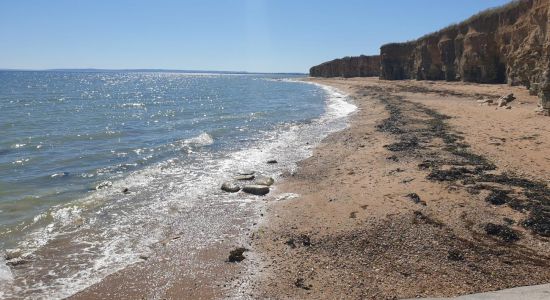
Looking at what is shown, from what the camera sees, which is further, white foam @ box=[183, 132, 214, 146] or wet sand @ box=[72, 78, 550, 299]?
white foam @ box=[183, 132, 214, 146]

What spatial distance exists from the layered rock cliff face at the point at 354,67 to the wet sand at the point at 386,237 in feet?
294

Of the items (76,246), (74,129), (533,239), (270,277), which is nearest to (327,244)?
(270,277)

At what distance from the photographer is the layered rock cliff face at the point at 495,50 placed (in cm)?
2489

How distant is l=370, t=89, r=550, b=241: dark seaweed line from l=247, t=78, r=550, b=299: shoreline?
4 centimetres

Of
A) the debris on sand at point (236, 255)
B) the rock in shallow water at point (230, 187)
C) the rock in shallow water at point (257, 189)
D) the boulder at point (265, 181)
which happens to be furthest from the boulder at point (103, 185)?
the debris on sand at point (236, 255)

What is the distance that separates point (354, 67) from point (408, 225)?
103940mm

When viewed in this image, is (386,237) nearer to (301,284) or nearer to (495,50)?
(301,284)

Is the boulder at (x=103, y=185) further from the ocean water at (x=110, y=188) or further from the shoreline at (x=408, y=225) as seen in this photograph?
the shoreline at (x=408, y=225)

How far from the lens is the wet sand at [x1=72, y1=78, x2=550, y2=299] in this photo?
617 centimetres

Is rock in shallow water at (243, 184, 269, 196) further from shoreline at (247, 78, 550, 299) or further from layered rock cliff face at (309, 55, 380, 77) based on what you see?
layered rock cliff face at (309, 55, 380, 77)

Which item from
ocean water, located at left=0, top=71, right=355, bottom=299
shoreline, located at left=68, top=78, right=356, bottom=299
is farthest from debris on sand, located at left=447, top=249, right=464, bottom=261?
ocean water, located at left=0, top=71, right=355, bottom=299

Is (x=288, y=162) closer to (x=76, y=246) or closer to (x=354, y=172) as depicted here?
(x=354, y=172)

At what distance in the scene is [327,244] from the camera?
7.58m

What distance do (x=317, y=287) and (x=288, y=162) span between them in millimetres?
9038
